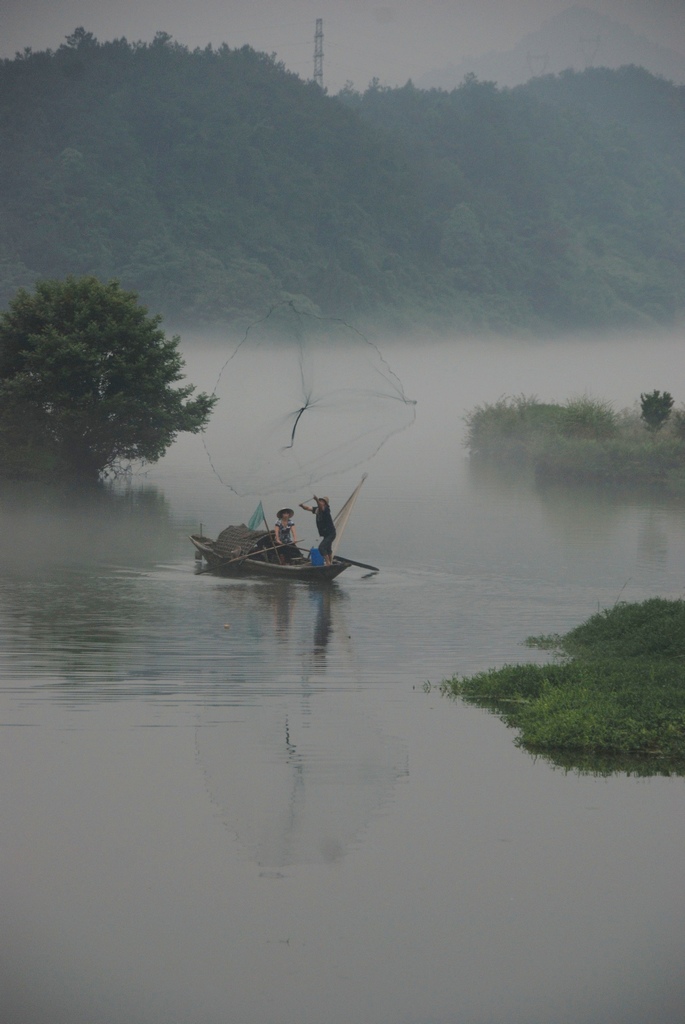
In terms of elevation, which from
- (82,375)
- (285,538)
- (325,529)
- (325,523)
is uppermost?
(82,375)

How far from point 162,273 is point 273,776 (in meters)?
138

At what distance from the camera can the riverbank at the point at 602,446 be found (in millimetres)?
69938

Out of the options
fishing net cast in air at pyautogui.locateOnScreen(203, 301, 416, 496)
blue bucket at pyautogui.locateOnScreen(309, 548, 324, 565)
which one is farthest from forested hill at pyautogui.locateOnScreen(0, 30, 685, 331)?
blue bucket at pyautogui.locateOnScreen(309, 548, 324, 565)

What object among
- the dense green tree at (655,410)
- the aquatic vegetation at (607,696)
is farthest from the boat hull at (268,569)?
the dense green tree at (655,410)

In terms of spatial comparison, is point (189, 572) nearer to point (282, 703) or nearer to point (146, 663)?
point (146, 663)

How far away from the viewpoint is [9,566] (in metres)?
35.3

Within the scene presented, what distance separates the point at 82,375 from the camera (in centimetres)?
5462

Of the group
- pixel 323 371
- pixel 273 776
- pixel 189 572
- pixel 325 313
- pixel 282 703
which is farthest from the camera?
pixel 325 313

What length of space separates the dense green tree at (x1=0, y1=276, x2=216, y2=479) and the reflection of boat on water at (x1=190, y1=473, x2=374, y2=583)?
22323 millimetres

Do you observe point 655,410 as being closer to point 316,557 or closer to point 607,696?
point 316,557

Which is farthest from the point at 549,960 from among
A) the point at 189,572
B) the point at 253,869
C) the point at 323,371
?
the point at 189,572

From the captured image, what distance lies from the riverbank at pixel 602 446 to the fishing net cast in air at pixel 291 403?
121ft

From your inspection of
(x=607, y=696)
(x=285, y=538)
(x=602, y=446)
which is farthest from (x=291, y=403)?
(x=602, y=446)

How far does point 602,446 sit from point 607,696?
186 ft
